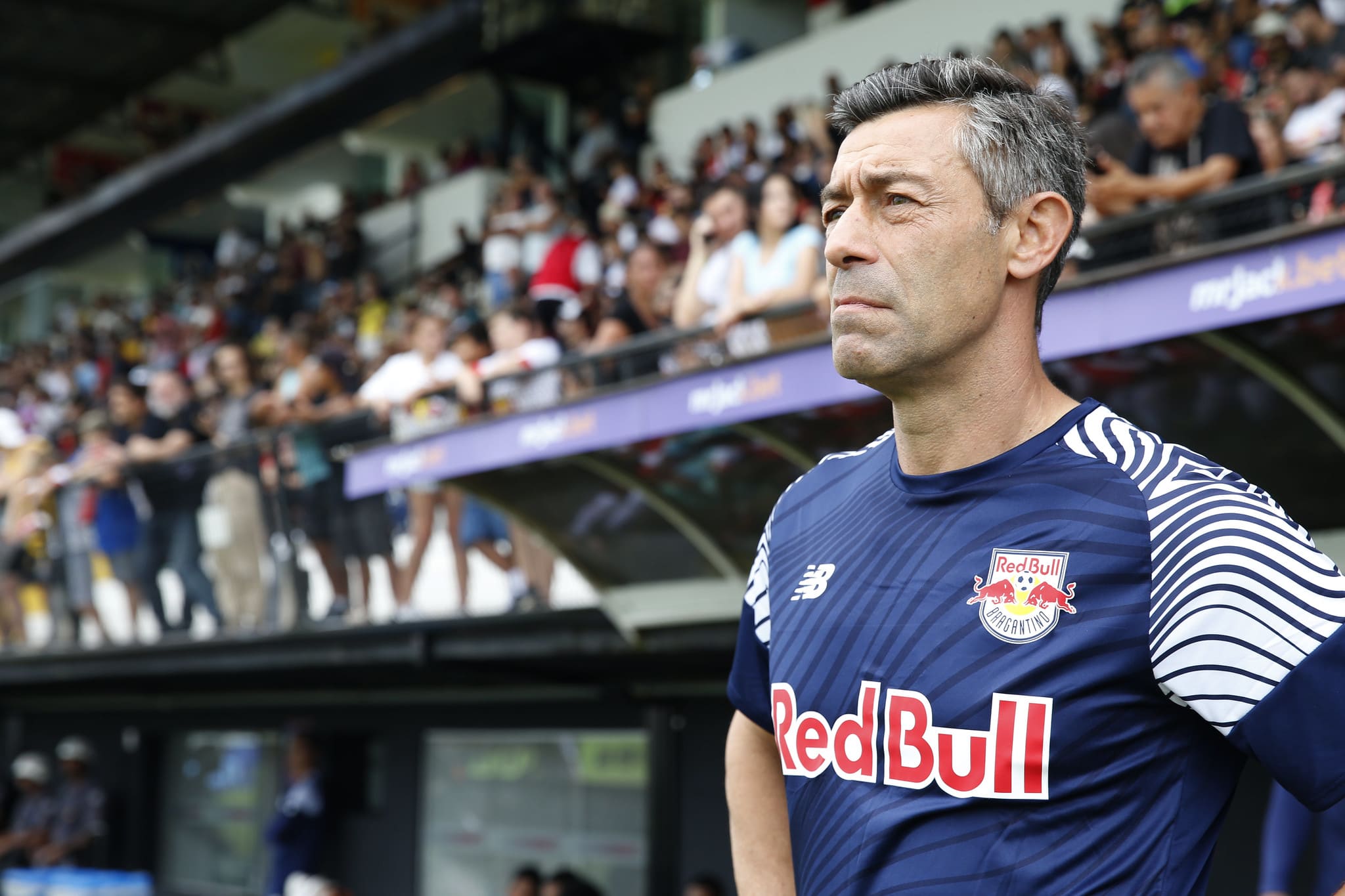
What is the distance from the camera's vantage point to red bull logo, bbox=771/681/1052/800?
4.68ft

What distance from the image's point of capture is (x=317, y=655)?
30.4 ft

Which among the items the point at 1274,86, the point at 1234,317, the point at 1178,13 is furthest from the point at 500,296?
the point at 1234,317

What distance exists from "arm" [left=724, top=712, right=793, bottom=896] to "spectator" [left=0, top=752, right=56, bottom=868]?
1309cm

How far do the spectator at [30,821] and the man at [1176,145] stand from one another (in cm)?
1153

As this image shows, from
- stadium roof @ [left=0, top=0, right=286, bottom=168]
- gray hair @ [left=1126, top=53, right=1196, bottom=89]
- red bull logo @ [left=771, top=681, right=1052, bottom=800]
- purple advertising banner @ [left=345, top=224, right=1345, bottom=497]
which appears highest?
stadium roof @ [left=0, top=0, right=286, bottom=168]

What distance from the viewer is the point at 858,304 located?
158 cm

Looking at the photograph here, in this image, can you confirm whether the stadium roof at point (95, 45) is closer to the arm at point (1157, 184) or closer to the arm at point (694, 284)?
the arm at point (694, 284)

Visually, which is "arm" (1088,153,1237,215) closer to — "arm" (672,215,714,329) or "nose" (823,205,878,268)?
"arm" (672,215,714,329)

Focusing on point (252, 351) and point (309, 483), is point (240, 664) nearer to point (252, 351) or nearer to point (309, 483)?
point (309, 483)

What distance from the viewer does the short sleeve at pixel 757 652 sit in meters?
1.80

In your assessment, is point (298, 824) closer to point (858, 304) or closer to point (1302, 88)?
point (1302, 88)

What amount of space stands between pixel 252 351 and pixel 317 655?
6.72 metres

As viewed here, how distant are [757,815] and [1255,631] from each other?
63 cm

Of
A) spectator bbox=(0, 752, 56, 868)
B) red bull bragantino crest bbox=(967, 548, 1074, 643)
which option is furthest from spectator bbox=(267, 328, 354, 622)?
red bull bragantino crest bbox=(967, 548, 1074, 643)
